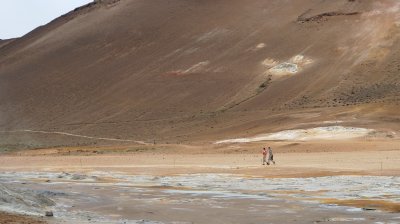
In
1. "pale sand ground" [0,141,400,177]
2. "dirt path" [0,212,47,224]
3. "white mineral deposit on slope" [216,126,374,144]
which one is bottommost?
"dirt path" [0,212,47,224]

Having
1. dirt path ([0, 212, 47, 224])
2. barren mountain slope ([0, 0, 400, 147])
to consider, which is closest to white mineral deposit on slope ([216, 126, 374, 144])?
barren mountain slope ([0, 0, 400, 147])

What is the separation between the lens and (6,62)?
407 ft

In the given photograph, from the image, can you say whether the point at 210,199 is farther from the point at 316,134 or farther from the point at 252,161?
the point at 316,134

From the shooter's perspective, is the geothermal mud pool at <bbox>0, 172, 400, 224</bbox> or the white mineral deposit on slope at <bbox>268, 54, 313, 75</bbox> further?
the white mineral deposit on slope at <bbox>268, 54, 313, 75</bbox>

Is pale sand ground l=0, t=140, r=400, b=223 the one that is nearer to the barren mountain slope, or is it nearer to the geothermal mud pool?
the geothermal mud pool

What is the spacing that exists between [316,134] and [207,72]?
38020 millimetres

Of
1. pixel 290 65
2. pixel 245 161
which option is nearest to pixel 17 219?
pixel 245 161

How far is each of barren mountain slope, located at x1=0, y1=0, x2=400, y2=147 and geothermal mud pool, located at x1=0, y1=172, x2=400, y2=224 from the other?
35597 mm

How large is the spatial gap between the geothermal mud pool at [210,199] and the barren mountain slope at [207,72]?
35597 mm

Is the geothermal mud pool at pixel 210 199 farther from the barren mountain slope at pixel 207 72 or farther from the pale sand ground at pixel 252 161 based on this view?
the barren mountain slope at pixel 207 72

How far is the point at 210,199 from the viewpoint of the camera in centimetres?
2253

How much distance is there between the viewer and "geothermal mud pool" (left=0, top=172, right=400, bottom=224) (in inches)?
709

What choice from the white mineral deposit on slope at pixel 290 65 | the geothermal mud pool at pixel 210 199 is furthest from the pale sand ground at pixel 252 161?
the white mineral deposit on slope at pixel 290 65

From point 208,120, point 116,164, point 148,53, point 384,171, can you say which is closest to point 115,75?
point 148,53
